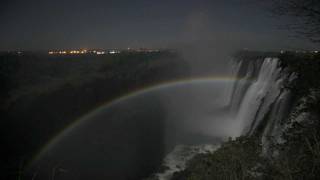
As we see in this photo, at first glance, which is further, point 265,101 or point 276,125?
point 265,101

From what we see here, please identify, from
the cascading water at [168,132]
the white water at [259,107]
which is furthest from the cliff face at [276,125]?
the cascading water at [168,132]

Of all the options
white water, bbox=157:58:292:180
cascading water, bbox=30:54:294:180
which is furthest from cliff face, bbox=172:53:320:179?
cascading water, bbox=30:54:294:180

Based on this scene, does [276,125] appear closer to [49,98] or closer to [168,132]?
[168,132]

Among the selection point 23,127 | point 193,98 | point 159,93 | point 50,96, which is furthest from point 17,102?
point 193,98

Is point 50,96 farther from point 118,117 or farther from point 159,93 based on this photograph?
point 159,93

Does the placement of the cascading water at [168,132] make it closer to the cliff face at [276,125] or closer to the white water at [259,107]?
the white water at [259,107]

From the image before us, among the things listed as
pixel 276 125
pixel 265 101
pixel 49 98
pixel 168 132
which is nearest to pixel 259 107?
pixel 265 101

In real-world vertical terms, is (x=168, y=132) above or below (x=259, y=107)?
above

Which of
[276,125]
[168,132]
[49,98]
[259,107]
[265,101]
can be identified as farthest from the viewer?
[49,98]
